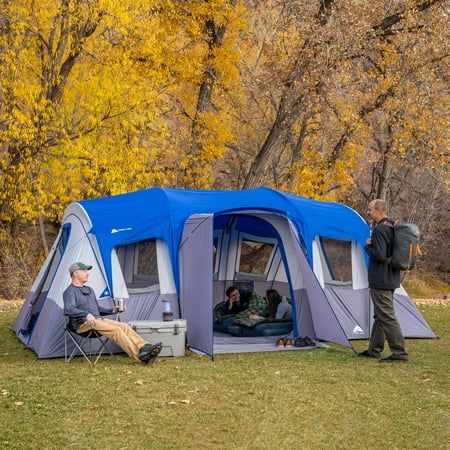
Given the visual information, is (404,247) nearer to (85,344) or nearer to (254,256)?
(85,344)

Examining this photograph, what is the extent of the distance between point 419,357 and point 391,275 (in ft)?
4.21

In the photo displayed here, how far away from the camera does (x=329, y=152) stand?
2331cm

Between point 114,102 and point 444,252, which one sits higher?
point 114,102

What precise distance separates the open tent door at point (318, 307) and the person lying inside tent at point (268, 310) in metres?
0.63

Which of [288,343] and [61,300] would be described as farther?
[288,343]

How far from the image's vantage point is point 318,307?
1052 cm

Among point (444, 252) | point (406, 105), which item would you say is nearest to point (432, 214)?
point (444, 252)

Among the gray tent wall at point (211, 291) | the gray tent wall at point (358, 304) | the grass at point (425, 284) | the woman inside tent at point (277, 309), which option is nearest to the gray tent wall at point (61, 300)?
the gray tent wall at point (211, 291)

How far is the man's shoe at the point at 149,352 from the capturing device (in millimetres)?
8867

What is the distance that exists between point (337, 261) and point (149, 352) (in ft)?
11.7

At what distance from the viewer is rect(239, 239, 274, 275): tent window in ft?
41.7

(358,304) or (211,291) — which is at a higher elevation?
(211,291)

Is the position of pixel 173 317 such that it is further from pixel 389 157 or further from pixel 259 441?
pixel 389 157

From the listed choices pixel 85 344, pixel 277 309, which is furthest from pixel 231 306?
pixel 85 344
